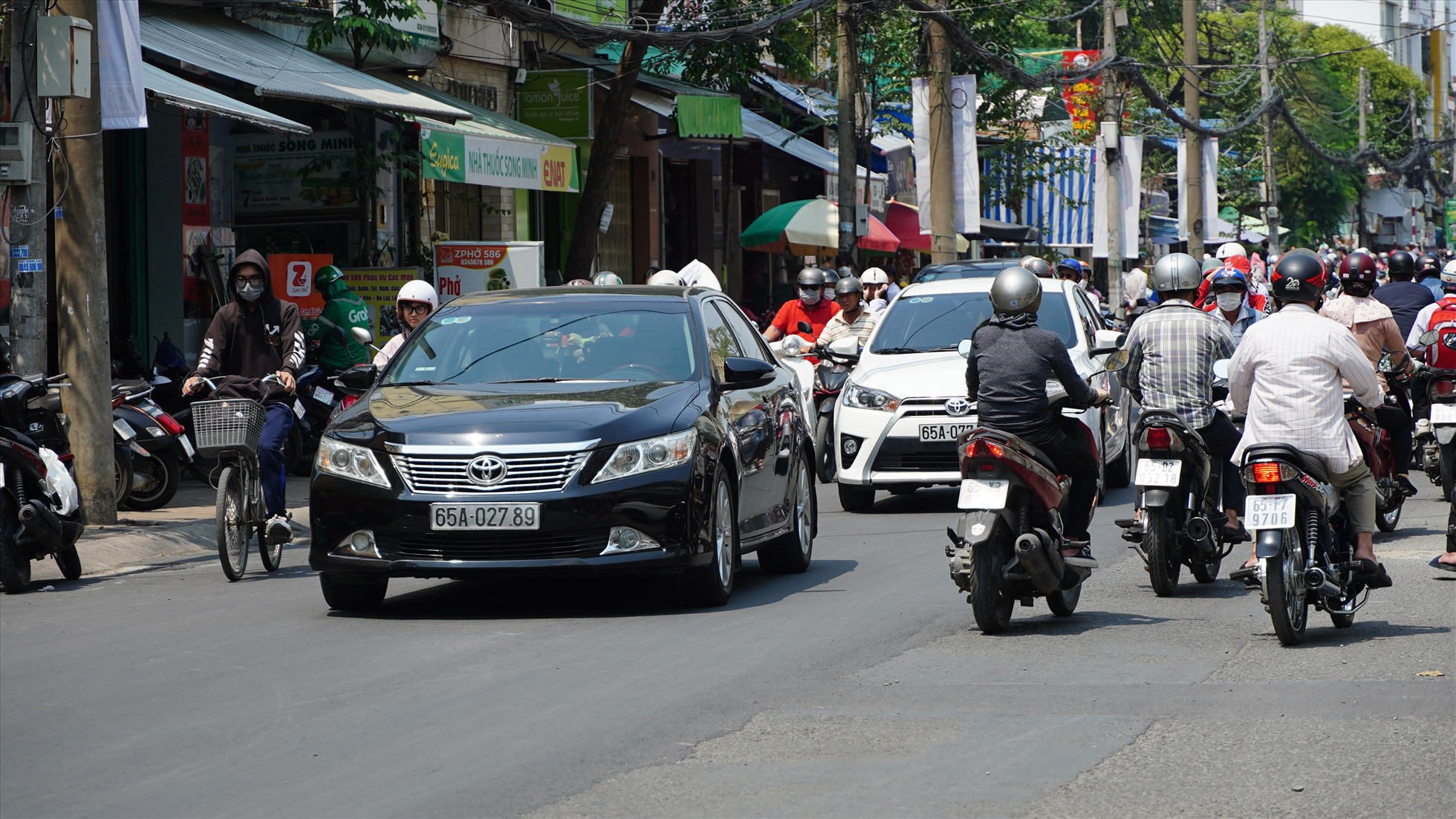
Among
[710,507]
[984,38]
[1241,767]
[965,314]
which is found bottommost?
[1241,767]

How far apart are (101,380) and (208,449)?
2.19 meters

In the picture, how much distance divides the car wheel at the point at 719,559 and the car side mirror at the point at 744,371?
552 millimetres

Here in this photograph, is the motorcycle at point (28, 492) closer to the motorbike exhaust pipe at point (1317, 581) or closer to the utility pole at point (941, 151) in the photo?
the motorbike exhaust pipe at point (1317, 581)

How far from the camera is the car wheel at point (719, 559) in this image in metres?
9.31

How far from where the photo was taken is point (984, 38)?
113ft

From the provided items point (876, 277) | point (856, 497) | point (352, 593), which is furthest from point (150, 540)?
point (876, 277)

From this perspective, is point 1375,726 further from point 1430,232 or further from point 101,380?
point 1430,232

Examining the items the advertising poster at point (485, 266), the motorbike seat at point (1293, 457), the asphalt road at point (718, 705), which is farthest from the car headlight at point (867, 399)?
the motorbike seat at point (1293, 457)

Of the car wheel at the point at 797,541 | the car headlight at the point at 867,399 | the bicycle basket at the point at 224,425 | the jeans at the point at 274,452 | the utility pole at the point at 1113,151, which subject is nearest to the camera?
the bicycle basket at the point at 224,425

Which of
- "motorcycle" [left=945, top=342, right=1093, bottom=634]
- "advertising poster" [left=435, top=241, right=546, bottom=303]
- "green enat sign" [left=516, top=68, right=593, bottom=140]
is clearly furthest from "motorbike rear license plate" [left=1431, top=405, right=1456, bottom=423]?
"green enat sign" [left=516, top=68, right=593, bottom=140]

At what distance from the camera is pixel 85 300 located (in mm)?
12617

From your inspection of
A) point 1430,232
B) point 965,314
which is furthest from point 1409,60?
point 965,314

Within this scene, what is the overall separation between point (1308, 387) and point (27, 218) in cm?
817

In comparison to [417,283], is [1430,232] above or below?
above
